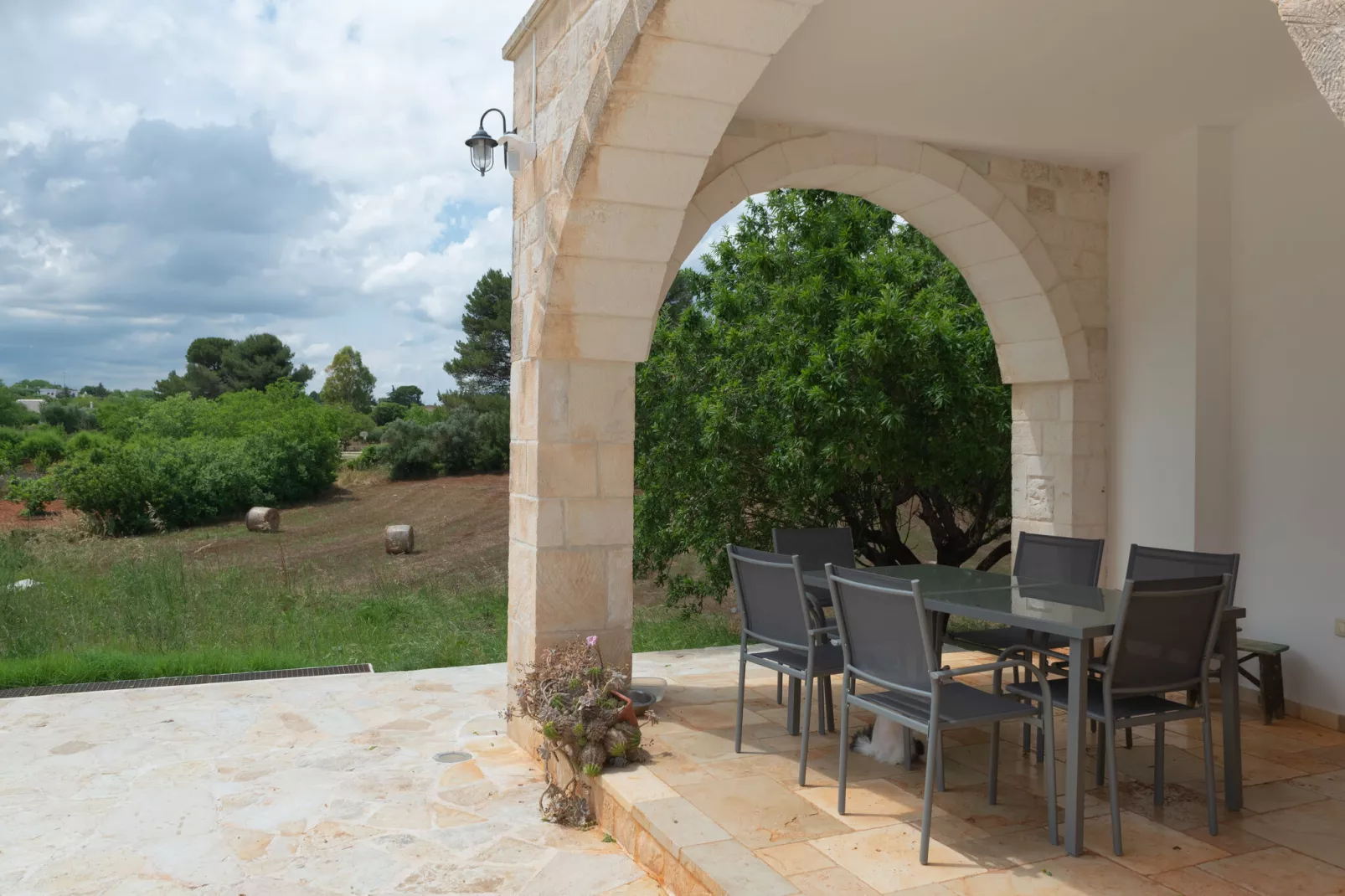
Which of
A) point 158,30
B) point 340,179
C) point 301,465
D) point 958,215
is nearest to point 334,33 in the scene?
point 958,215

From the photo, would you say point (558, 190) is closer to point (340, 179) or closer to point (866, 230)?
point (866, 230)

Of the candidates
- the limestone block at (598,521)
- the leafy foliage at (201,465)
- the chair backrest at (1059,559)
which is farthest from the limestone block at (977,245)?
the leafy foliage at (201,465)

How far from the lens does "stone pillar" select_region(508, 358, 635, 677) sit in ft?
12.9

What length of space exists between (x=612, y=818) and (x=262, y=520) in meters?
17.7

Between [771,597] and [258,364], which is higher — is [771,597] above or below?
below

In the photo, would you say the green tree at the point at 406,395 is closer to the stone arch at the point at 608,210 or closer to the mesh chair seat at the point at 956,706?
the stone arch at the point at 608,210

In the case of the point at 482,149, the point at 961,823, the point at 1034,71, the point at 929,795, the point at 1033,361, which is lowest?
the point at 961,823

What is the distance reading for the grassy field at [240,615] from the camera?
5984 mm

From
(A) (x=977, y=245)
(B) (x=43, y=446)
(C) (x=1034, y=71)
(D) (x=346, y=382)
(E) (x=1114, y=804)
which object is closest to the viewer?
(E) (x=1114, y=804)

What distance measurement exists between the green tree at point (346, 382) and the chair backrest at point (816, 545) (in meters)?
36.8

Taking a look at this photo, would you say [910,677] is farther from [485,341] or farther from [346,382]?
[346,382]

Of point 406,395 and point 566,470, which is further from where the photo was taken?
point 406,395

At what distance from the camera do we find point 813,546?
4.61m

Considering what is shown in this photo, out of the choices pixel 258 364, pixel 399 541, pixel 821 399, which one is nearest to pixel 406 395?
pixel 258 364
